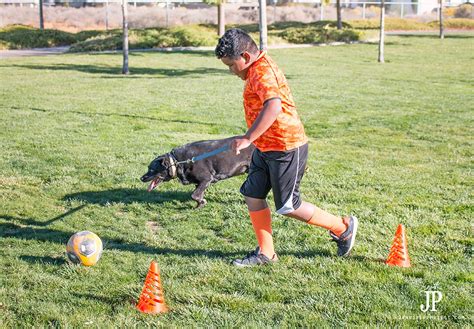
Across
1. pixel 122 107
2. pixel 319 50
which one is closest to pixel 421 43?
pixel 319 50

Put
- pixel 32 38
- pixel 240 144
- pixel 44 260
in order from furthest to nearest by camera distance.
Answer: pixel 32 38, pixel 44 260, pixel 240 144

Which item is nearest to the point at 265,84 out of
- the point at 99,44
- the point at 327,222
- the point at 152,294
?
the point at 327,222

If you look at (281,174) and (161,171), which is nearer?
(281,174)

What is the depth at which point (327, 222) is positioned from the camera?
495 centimetres

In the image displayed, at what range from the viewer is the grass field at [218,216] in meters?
4.19

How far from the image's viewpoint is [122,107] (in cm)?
1357

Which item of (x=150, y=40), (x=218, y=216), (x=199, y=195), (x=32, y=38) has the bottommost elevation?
(x=218, y=216)

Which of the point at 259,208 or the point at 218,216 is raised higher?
the point at 259,208

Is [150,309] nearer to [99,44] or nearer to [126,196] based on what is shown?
[126,196]

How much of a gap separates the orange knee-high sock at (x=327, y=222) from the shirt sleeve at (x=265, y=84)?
107cm

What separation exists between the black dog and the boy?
193cm

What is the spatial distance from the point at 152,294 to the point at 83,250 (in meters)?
1.06

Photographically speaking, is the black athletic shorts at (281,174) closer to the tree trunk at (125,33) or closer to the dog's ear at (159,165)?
the dog's ear at (159,165)
